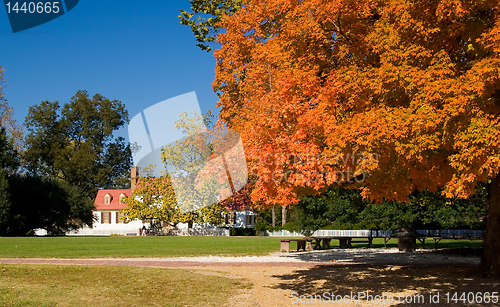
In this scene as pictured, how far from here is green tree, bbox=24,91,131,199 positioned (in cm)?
6944

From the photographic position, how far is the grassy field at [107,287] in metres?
8.78

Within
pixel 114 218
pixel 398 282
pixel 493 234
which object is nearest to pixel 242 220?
pixel 114 218

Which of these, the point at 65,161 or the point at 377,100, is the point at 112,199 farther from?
the point at 377,100

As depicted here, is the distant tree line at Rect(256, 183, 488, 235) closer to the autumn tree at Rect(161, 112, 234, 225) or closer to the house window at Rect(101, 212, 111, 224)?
the autumn tree at Rect(161, 112, 234, 225)

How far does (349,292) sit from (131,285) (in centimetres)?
467

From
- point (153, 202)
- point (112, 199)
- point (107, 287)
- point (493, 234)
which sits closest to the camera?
point (107, 287)

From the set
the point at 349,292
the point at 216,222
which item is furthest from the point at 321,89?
the point at 216,222

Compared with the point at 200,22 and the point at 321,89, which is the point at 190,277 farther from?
the point at 200,22

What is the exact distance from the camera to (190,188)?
47.5 meters

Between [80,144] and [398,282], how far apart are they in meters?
70.4

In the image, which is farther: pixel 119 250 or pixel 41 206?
pixel 41 206

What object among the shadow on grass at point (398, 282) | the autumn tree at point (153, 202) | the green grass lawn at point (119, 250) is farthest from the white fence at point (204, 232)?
the shadow on grass at point (398, 282)

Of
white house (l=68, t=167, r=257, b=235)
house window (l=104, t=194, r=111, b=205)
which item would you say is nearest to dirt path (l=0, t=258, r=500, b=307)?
white house (l=68, t=167, r=257, b=235)

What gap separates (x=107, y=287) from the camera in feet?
32.7
